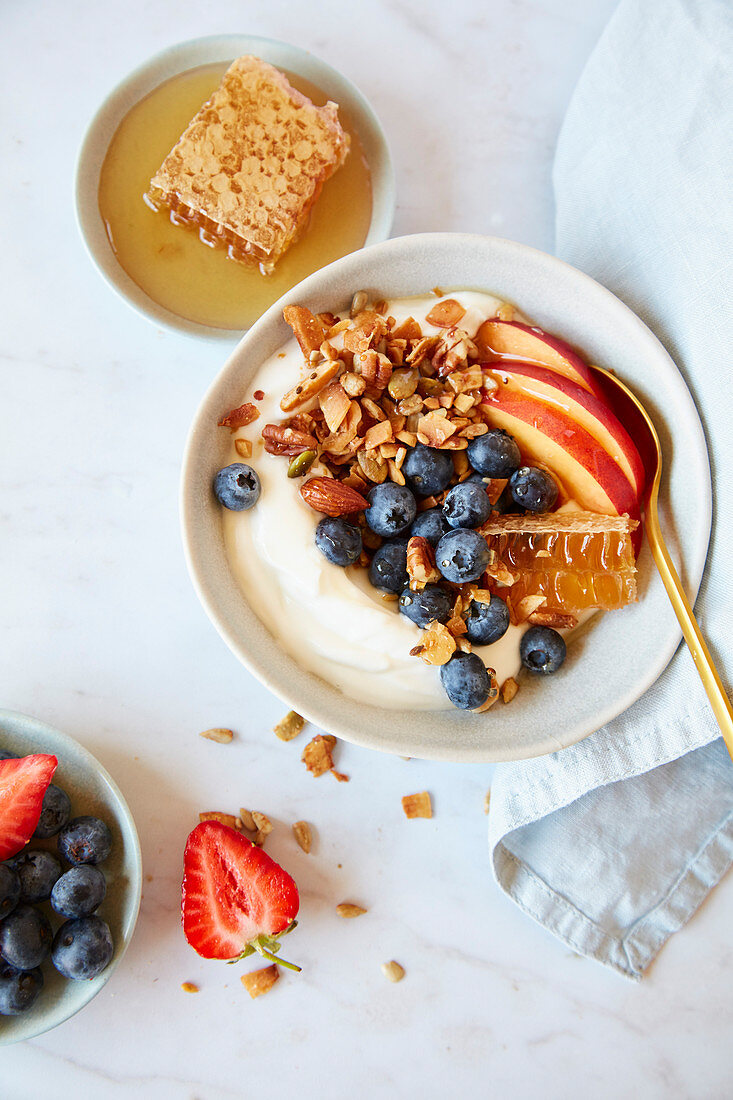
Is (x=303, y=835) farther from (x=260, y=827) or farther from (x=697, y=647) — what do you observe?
(x=697, y=647)

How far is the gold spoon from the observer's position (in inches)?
47.7

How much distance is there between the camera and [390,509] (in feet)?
3.92

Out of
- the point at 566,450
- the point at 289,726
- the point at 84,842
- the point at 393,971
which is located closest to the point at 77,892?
the point at 84,842

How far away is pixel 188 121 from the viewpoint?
146 cm

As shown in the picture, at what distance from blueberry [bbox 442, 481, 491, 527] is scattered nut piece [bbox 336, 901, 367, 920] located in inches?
30.1

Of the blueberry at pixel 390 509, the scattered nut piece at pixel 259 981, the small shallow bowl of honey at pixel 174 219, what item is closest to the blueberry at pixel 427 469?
the blueberry at pixel 390 509

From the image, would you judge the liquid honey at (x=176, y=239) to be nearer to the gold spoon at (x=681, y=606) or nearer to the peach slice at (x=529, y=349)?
the peach slice at (x=529, y=349)

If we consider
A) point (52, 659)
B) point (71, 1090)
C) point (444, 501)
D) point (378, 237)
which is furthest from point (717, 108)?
point (71, 1090)

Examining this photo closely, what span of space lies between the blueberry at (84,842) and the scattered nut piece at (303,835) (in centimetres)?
34

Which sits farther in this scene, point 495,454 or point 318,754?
point 318,754

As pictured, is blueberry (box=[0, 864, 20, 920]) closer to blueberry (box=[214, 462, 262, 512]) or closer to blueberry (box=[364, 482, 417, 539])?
blueberry (box=[214, 462, 262, 512])

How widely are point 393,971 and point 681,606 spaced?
2.83 feet

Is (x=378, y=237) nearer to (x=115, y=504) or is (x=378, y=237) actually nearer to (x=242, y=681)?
(x=115, y=504)

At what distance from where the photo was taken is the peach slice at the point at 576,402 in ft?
4.00
